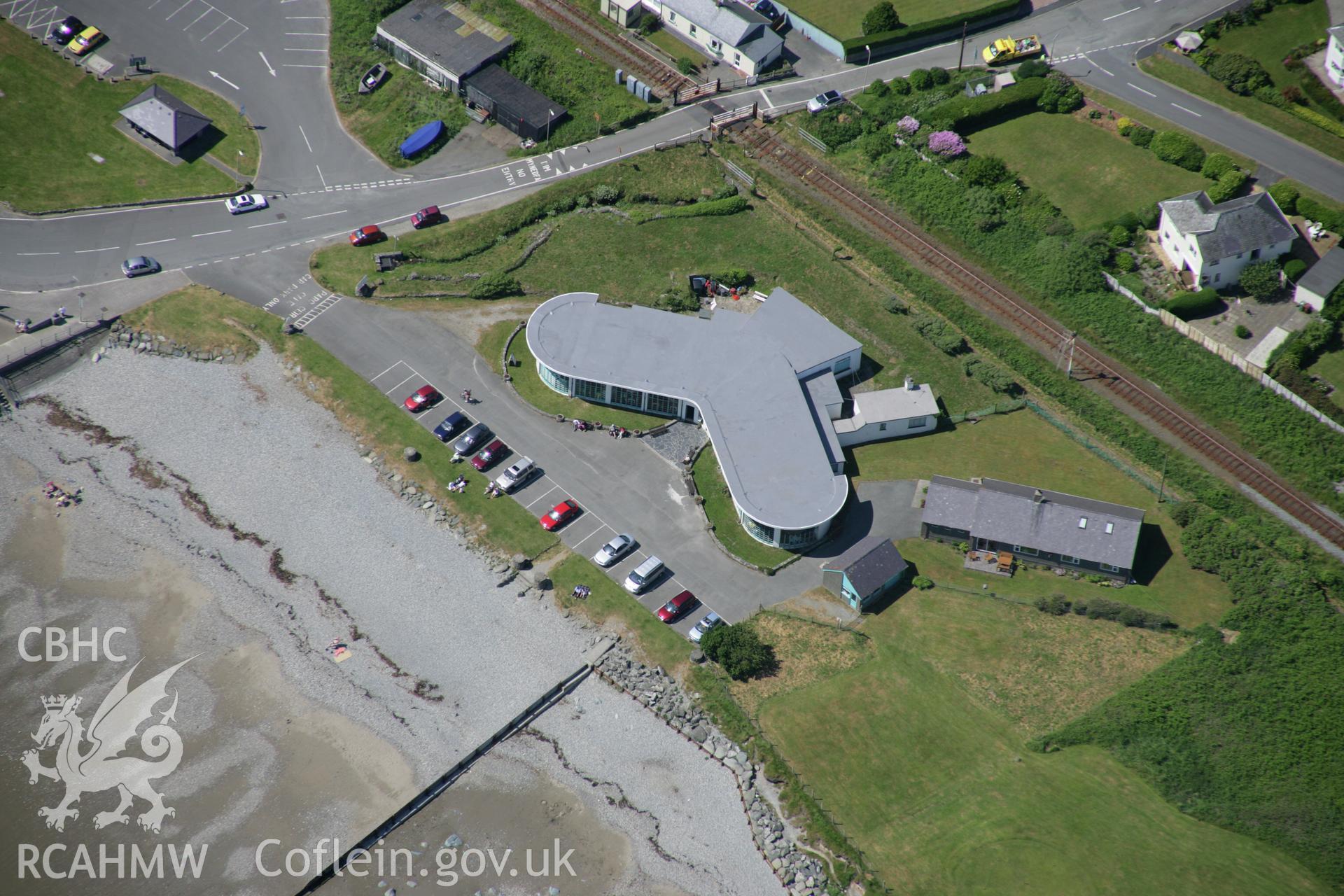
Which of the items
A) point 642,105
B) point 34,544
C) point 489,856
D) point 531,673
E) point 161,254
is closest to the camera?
point 489,856

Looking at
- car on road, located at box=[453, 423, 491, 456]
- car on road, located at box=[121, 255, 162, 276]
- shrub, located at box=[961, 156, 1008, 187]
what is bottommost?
car on road, located at box=[453, 423, 491, 456]

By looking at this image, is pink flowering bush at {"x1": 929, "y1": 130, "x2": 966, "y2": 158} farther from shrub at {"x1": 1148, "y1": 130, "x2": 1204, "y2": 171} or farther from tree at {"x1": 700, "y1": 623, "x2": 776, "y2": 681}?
tree at {"x1": 700, "y1": 623, "x2": 776, "y2": 681}

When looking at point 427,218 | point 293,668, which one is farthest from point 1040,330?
point 293,668

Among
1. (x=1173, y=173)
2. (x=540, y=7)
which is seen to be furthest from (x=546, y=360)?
(x=1173, y=173)

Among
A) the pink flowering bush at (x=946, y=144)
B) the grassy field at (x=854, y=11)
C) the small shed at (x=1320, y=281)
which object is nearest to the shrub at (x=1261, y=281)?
the small shed at (x=1320, y=281)

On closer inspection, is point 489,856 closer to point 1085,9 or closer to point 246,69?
point 246,69

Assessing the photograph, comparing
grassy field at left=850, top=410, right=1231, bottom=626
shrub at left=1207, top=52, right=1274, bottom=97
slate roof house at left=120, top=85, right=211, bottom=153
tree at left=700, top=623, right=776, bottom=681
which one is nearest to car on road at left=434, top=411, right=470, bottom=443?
tree at left=700, top=623, right=776, bottom=681

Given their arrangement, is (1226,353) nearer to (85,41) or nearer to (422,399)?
(422,399)
